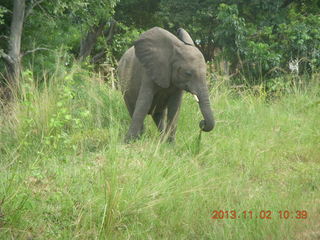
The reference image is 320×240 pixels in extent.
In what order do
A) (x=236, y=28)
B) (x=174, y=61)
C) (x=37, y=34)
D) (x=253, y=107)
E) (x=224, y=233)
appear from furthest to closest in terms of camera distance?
1. (x=236, y=28)
2. (x=37, y=34)
3. (x=253, y=107)
4. (x=174, y=61)
5. (x=224, y=233)

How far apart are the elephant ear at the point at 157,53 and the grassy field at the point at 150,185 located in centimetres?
85

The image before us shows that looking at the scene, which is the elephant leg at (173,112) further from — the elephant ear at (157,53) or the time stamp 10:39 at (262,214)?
the time stamp 10:39 at (262,214)

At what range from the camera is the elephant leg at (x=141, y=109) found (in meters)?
6.45

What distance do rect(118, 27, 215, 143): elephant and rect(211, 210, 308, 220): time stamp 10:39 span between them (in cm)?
164

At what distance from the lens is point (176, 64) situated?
627cm

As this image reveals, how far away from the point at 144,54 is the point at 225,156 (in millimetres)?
1618

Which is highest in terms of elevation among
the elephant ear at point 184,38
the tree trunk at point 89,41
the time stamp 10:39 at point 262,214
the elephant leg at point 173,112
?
the elephant ear at point 184,38

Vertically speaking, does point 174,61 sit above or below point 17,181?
above

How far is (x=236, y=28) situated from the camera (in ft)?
41.1

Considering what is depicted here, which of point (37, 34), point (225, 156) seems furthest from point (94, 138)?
point (37, 34)

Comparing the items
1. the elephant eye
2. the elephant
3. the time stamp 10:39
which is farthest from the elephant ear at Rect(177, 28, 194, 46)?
the time stamp 10:39

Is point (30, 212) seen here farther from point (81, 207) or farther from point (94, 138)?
point (94, 138)

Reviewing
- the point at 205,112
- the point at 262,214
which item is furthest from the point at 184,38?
the point at 262,214

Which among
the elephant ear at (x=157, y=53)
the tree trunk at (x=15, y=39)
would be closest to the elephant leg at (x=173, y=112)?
the elephant ear at (x=157, y=53)
